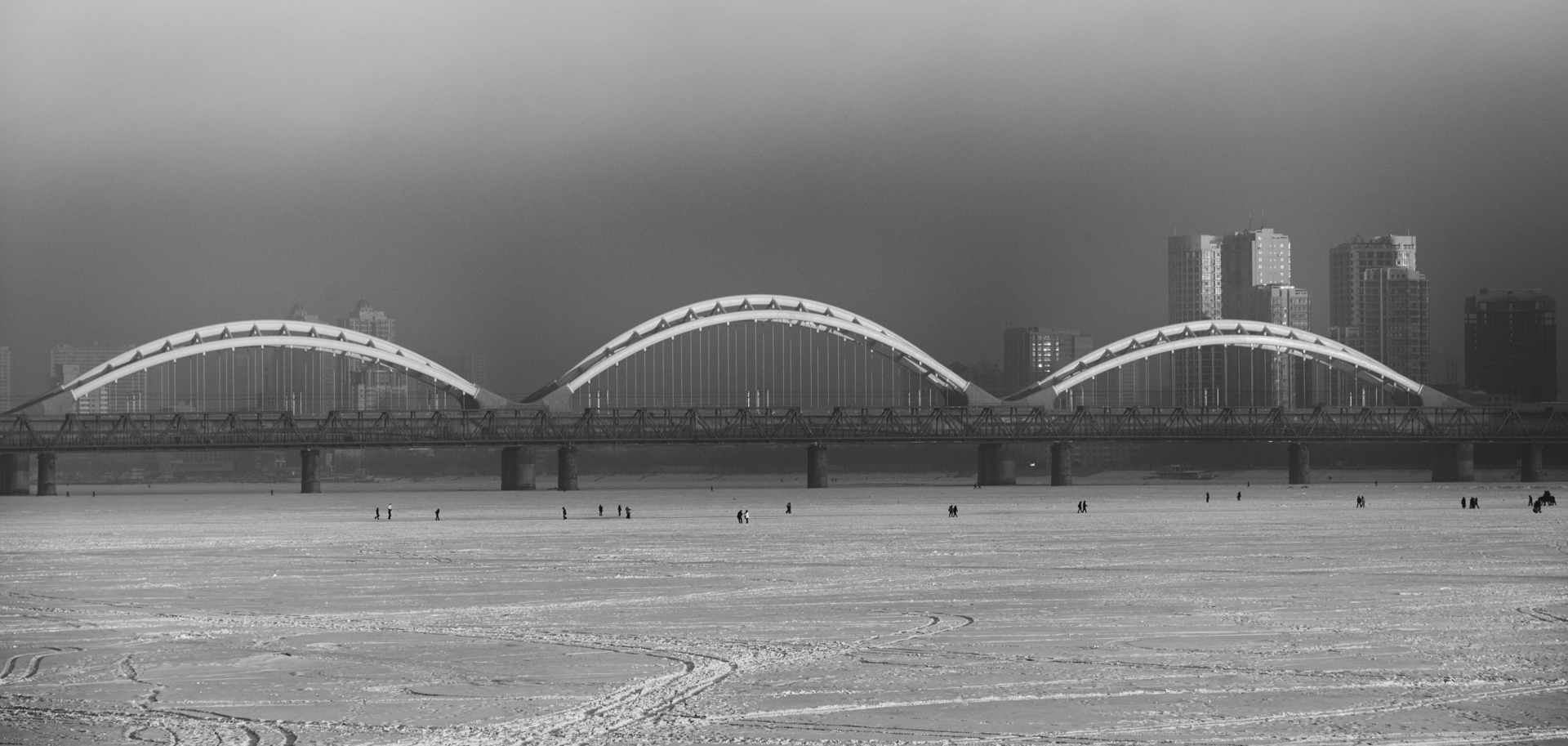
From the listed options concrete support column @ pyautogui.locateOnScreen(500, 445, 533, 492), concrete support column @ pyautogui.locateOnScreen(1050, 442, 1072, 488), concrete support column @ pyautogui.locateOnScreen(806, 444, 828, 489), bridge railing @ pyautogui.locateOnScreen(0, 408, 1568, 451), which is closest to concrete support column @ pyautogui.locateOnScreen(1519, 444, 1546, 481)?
bridge railing @ pyautogui.locateOnScreen(0, 408, 1568, 451)

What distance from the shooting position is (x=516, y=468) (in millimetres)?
148375

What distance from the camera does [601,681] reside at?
70.2 ft

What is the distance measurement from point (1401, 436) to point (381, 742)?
158 meters

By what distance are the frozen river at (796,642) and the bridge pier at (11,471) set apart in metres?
92.7

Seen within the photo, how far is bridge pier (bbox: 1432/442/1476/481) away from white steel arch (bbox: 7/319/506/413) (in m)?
91.3

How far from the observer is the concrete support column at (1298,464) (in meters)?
162

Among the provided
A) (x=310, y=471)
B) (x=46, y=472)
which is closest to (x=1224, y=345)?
(x=310, y=471)

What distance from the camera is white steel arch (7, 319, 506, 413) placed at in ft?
485

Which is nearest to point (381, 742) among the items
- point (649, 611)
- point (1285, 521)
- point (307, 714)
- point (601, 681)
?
point (307, 714)

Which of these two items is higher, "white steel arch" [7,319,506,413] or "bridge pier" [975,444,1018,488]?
"white steel arch" [7,319,506,413]

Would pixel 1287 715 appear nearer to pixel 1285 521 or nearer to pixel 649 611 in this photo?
pixel 649 611

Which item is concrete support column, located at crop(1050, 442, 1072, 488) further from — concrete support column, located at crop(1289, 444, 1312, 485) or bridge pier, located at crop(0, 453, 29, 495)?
bridge pier, located at crop(0, 453, 29, 495)

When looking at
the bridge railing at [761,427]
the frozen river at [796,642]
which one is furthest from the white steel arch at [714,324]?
the frozen river at [796,642]

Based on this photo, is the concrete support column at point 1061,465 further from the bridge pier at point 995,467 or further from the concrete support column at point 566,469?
the concrete support column at point 566,469
